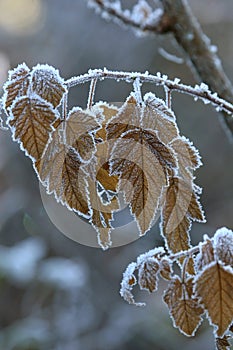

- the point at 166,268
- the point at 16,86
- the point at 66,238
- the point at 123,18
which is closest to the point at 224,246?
the point at 166,268

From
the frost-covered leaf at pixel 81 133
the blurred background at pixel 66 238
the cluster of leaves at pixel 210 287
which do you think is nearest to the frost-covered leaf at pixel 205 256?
the cluster of leaves at pixel 210 287

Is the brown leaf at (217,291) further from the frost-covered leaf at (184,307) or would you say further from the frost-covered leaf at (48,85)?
the frost-covered leaf at (48,85)

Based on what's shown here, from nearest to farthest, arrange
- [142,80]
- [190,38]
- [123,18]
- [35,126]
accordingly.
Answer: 1. [35,126]
2. [142,80]
3. [190,38]
4. [123,18]

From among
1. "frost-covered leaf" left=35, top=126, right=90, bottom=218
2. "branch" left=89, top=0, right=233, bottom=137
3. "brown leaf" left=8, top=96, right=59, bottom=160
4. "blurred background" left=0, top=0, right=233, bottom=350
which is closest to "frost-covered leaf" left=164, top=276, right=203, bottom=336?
"frost-covered leaf" left=35, top=126, right=90, bottom=218

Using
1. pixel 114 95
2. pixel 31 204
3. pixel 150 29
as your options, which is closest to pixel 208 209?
pixel 114 95

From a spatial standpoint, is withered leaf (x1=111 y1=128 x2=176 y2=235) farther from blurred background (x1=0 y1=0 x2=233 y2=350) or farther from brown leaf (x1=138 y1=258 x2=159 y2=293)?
blurred background (x1=0 y1=0 x2=233 y2=350)

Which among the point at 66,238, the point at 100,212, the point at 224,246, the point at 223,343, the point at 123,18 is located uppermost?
the point at 66,238

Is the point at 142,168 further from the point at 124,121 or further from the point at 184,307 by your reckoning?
the point at 184,307
